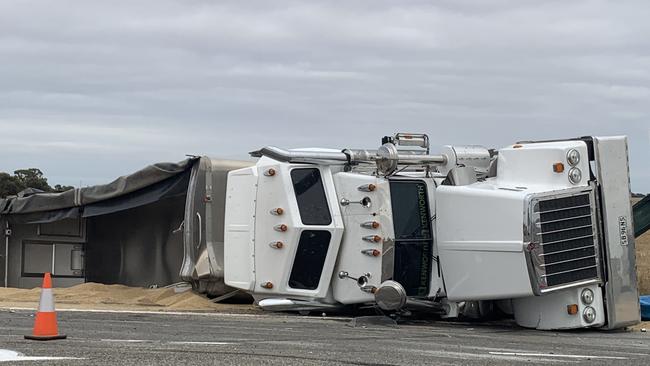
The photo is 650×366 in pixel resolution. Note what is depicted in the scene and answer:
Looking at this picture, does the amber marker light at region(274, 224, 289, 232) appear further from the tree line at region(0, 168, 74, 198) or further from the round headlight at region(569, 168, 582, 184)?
the tree line at region(0, 168, 74, 198)

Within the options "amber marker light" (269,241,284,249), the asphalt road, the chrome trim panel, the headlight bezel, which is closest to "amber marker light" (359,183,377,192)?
"amber marker light" (269,241,284,249)

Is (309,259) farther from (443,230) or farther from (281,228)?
(443,230)

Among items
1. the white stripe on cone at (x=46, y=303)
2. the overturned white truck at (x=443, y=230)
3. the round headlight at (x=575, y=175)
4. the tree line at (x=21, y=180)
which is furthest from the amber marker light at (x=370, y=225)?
the tree line at (x=21, y=180)

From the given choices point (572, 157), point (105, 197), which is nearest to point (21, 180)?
point (105, 197)

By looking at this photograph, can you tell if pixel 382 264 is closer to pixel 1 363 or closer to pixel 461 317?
pixel 461 317

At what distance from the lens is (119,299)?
15.7m

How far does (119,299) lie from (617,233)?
27.2 feet

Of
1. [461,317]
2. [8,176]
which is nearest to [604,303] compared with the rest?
[461,317]

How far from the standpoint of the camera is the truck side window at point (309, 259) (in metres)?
11.9

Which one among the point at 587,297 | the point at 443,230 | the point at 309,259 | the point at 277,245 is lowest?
the point at 587,297

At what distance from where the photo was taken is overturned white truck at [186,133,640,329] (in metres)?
10.6

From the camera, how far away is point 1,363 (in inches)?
241

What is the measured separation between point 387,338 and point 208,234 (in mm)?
5794

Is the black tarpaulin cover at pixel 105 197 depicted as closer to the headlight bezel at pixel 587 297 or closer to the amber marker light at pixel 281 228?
the amber marker light at pixel 281 228
